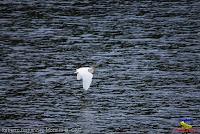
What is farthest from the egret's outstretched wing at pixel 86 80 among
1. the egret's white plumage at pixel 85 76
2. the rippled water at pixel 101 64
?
the rippled water at pixel 101 64

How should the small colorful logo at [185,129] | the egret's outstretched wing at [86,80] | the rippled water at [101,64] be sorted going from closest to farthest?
1. the small colorful logo at [185,129]
2. the rippled water at [101,64]
3. the egret's outstretched wing at [86,80]

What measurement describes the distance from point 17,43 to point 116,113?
1308 cm

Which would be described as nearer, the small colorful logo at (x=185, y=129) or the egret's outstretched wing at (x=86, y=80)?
the small colorful logo at (x=185, y=129)

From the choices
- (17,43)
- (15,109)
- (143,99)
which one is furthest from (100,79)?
(17,43)

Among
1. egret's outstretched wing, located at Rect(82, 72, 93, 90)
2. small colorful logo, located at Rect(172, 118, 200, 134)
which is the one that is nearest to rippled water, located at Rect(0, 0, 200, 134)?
small colorful logo, located at Rect(172, 118, 200, 134)

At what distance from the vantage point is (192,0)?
48125 mm

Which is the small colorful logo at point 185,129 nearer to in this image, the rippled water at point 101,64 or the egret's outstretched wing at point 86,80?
the rippled water at point 101,64

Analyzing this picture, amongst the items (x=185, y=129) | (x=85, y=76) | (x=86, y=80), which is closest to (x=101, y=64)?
(x=85, y=76)

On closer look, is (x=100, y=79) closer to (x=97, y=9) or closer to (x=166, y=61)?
(x=166, y=61)

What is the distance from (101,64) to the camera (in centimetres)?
3372

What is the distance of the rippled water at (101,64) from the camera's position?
25781 millimetres

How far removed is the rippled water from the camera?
84.6ft

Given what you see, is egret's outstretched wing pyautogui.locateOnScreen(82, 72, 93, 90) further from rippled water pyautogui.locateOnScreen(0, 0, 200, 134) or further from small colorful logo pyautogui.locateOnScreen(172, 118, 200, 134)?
small colorful logo pyautogui.locateOnScreen(172, 118, 200, 134)

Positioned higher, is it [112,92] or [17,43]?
[17,43]
